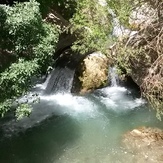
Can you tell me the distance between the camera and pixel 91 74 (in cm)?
1346

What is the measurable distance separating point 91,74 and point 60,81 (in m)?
1.52

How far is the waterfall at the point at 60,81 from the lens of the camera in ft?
45.1

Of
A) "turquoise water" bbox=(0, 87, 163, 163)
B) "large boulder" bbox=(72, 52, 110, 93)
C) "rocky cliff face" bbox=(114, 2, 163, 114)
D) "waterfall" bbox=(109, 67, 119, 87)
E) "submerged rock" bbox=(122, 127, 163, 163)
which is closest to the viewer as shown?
"submerged rock" bbox=(122, 127, 163, 163)

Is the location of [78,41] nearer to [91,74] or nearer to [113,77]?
[91,74]

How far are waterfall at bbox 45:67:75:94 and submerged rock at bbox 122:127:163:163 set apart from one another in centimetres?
425

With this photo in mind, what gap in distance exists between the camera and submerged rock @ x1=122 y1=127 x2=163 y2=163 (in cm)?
928

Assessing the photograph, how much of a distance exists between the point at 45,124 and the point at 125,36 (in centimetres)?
447

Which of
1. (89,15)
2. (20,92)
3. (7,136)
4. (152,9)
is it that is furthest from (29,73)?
(152,9)

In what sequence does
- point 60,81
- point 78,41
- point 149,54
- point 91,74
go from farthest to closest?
point 60,81
point 91,74
point 78,41
point 149,54

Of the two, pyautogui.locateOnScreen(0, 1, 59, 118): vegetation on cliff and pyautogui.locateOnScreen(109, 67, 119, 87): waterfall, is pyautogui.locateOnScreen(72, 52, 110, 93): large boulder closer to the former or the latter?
pyautogui.locateOnScreen(109, 67, 119, 87): waterfall

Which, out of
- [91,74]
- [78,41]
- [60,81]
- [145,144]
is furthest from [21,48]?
[60,81]

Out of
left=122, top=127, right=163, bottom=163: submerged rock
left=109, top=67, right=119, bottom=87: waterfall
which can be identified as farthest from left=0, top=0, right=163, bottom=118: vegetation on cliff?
left=109, top=67, right=119, bottom=87: waterfall

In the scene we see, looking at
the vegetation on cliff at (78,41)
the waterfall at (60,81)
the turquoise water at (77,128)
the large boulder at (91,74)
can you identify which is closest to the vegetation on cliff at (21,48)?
the vegetation on cliff at (78,41)

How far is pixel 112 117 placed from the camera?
38.8ft
